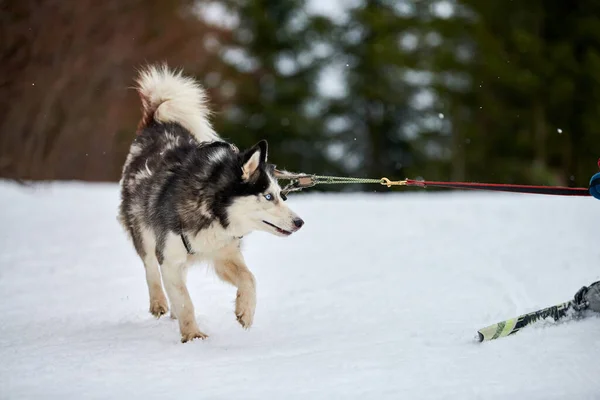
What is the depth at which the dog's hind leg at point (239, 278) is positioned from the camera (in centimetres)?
443

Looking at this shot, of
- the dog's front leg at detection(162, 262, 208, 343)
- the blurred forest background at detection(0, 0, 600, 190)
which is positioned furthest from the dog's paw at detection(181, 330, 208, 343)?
the blurred forest background at detection(0, 0, 600, 190)

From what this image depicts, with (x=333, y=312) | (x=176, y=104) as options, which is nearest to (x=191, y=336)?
(x=333, y=312)

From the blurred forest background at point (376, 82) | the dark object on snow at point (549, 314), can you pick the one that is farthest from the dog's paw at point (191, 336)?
the blurred forest background at point (376, 82)

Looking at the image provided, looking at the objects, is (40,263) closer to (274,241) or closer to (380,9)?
(274,241)

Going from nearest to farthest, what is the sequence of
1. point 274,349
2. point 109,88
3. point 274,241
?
point 274,349
point 274,241
point 109,88

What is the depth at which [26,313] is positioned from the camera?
5211mm

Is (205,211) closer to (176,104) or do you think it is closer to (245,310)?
(245,310)

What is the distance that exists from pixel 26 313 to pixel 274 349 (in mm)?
2167

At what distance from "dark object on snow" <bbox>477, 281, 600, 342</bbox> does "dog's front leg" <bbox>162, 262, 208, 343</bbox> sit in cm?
175

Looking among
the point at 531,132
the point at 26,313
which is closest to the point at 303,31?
the point at 531,132

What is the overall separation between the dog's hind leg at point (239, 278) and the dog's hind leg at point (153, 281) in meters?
0.71

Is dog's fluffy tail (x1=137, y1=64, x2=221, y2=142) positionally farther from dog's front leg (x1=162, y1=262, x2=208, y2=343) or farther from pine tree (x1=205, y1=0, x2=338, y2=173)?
pine tree (x1=205, y1=0, x2=338, y2=173)

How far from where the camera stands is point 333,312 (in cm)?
502

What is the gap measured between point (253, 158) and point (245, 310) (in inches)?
37.5
